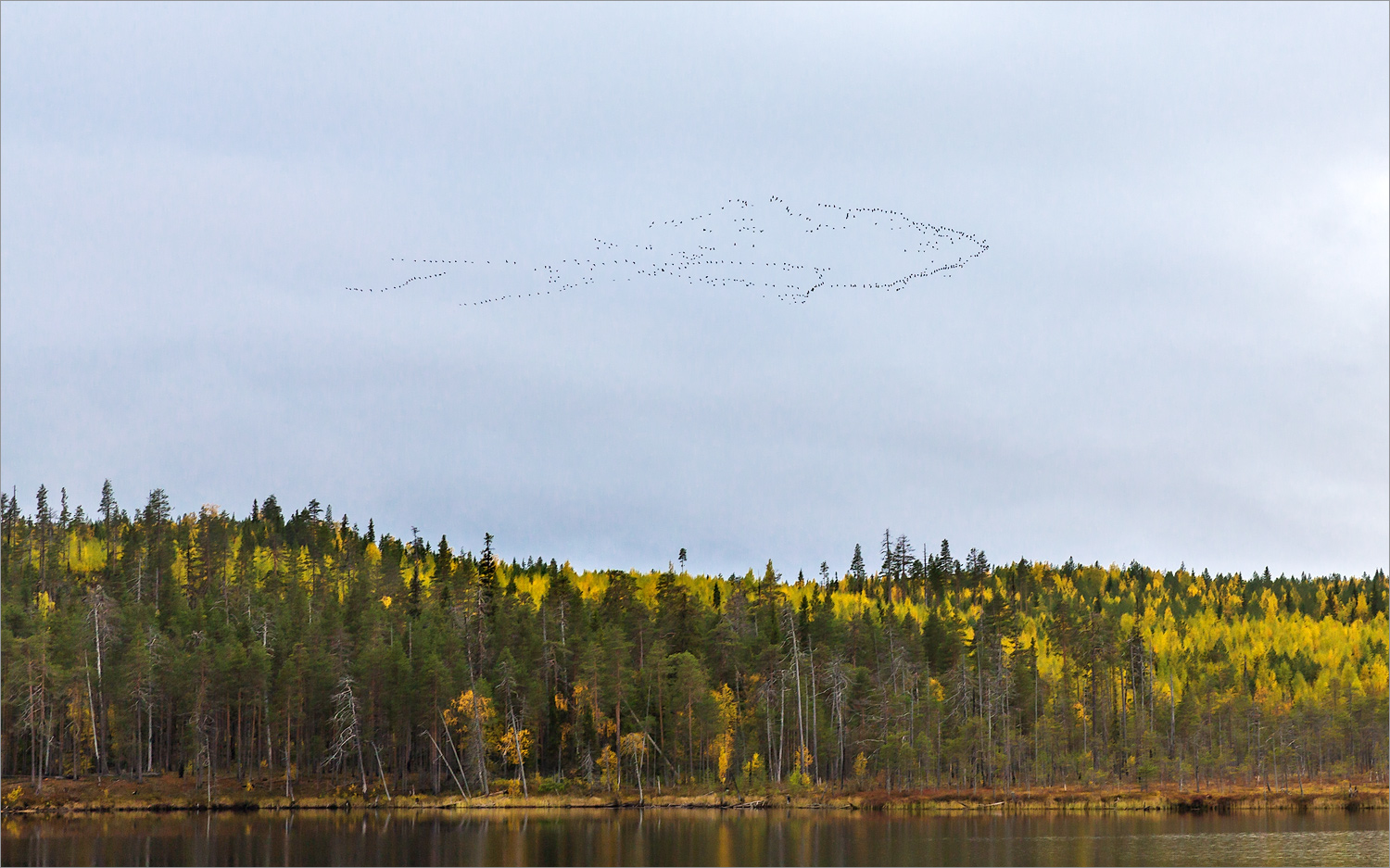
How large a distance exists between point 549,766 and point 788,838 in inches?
2054

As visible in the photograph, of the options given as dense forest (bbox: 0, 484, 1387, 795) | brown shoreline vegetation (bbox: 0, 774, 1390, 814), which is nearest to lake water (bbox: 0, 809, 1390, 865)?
brown shoreline vegetation (bbox: 0, 774, 1390, 814)

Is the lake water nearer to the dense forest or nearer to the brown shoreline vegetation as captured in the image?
the brown shoreline vegetation

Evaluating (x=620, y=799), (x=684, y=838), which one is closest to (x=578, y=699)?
(x=620, y=799)

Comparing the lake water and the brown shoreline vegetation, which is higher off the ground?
the lake water

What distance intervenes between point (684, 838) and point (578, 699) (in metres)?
43.3

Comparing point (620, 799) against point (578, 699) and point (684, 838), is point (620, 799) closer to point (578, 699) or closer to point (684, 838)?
point (578, 699)

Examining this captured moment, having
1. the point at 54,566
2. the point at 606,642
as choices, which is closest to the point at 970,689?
the point at 606,642

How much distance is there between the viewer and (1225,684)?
16875 centimetres

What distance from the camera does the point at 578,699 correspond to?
11831 cm

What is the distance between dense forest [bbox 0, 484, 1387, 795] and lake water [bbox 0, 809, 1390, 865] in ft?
40.7

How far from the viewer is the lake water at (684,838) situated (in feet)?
214

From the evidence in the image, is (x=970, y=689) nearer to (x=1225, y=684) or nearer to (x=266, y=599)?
(x=1225, y=684)

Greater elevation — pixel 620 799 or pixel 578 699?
pixel 578 699

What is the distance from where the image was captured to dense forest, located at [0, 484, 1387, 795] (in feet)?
378
